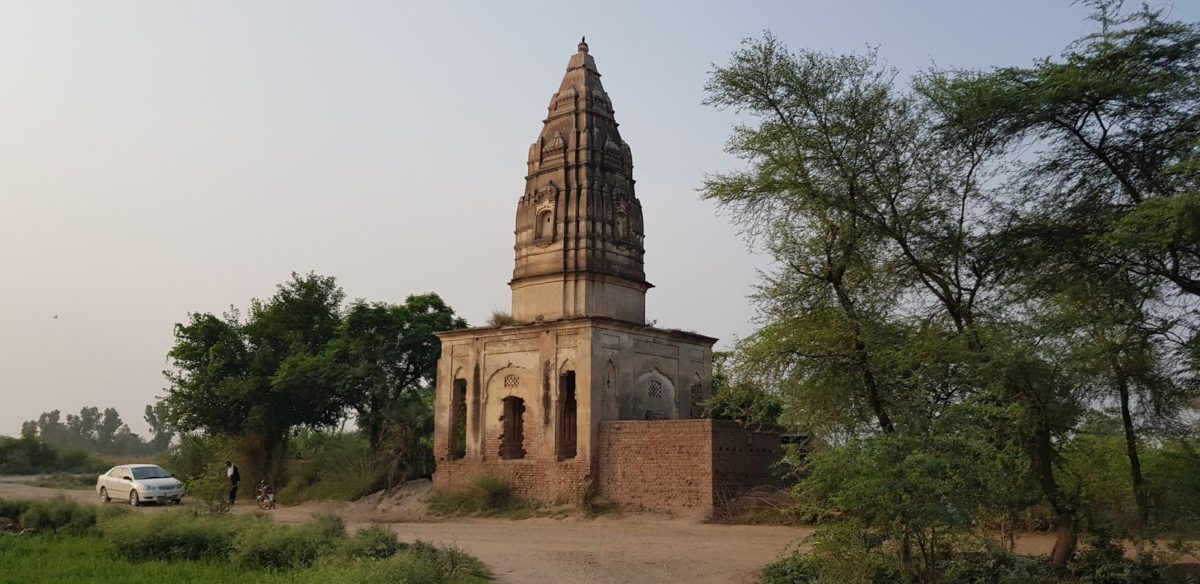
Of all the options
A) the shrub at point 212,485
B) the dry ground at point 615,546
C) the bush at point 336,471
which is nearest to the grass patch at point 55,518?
the dry ground at point 615,546

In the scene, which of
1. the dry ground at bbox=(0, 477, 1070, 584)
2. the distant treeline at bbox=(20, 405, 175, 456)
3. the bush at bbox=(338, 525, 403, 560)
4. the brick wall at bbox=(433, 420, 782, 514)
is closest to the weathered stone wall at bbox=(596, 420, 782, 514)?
the brick wall at bbox=(433, 420, 782, 514)

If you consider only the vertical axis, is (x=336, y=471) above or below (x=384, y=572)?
above

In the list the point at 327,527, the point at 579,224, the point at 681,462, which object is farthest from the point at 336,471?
the point at 327,527

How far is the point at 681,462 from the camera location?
2027cm

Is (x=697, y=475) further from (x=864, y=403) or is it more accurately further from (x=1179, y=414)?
(x=1179, y=414)

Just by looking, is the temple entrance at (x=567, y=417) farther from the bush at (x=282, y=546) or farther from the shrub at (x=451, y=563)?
the shrub at (x=451, y=563)

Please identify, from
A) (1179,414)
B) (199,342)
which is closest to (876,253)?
(1179,414)

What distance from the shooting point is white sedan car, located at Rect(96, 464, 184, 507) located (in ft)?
81.6

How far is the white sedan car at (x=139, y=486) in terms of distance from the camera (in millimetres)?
24859

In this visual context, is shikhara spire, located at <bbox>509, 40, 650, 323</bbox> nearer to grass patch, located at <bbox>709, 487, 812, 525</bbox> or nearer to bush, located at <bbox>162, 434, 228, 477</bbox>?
grass patch, located at <bbox>709, 487, 812, 525</bbox>

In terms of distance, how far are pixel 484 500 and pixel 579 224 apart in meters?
7.35

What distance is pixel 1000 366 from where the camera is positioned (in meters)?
10.7

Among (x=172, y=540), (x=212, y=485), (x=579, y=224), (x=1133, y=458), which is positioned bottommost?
(x=172, y=540)

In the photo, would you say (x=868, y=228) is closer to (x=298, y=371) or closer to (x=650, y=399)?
(x=650, y=399)
